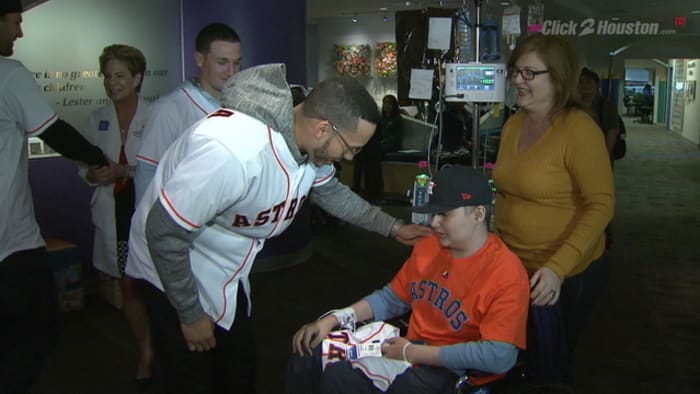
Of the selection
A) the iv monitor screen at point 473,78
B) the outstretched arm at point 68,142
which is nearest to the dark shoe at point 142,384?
the outstretched arm at point 68,142

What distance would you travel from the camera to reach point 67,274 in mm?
4285

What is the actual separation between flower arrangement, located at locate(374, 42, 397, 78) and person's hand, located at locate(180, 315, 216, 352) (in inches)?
466

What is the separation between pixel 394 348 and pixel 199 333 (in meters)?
0.57

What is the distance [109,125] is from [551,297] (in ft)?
8.00

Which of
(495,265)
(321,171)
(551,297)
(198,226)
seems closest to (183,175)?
(198,226)

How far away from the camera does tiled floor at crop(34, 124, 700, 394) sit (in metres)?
3.39

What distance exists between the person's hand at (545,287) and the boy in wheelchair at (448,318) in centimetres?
5

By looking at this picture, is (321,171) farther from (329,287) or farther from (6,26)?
(329,287)

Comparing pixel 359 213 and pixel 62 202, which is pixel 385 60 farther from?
pixel 359 213

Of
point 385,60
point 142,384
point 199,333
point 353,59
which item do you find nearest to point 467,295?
point 199,333

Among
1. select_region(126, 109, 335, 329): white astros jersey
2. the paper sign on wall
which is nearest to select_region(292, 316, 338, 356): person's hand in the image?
select_region(126, 109, 335, 329): white astros jersey

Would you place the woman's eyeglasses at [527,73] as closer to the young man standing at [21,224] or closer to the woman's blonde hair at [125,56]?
the young man standing at [21,224]

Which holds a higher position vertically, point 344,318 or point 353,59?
point 353,59

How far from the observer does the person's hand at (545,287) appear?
6.57ft
